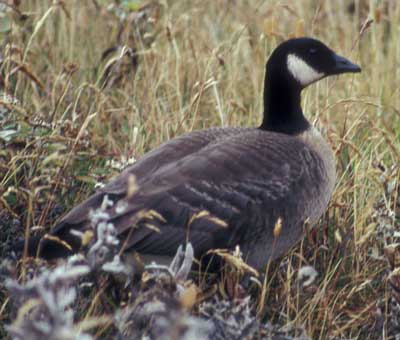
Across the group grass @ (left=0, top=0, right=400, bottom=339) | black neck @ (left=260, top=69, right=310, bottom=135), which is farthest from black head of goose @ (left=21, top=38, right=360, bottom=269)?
grass @ (left=0, top=0, right=400, bottom=339)

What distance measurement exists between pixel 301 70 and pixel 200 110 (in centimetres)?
114

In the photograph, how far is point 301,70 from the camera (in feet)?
15.3

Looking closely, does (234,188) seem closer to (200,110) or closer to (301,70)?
(301,70)

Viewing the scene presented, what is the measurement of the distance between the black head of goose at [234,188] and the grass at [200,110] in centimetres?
15

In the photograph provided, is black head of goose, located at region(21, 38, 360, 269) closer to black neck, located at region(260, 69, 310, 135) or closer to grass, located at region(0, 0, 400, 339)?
black neck, located at region(260, 69, 310, 135)

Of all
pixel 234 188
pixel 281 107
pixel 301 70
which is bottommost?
pixel 234 188

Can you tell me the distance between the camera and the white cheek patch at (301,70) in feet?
15.2

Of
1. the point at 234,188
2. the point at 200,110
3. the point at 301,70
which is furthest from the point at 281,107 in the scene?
the point at 200,110

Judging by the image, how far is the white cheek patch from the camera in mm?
4621

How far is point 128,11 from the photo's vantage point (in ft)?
19.9

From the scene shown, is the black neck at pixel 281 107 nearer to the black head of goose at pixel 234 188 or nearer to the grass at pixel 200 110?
the black head of goose at pixel 234 188

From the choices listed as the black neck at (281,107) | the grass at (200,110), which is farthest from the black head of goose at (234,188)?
the grass at (200,110)

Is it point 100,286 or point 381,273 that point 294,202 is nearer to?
point 381,273

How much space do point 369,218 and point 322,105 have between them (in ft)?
3.79
